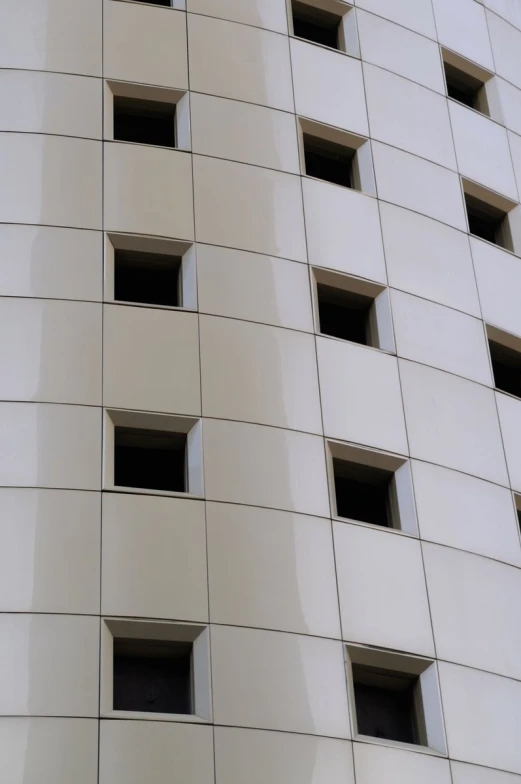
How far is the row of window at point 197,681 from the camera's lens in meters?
14.5

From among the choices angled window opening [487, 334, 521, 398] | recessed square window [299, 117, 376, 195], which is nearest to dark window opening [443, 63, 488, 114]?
recessed square window [299, 117, 376, 195]

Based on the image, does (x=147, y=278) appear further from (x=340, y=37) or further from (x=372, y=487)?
(x=340, y=37)

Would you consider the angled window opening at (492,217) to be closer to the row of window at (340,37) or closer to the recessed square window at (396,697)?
the row of window at (340,37)

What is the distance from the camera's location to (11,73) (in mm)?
18516

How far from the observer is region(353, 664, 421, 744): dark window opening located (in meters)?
15.4

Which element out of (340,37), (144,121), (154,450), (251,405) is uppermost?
(340,37)

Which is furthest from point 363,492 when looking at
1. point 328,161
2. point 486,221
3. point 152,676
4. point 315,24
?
point 315,24

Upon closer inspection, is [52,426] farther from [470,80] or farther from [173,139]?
[470,80]

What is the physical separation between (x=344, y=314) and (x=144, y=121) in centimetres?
377

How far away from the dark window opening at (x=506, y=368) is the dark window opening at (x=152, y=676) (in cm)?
712

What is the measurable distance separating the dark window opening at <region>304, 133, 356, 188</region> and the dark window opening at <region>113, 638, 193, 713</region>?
7684 millimetres

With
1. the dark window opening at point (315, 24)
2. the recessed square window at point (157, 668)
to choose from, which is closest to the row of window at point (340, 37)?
the dark window opening at point (315, 24)

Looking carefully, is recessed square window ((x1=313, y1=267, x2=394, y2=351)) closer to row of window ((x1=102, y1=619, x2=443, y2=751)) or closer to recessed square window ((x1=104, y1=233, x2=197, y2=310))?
recessed square window ((x1=104, y1=233, x2=197, y2=310))

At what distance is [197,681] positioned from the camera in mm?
14492
